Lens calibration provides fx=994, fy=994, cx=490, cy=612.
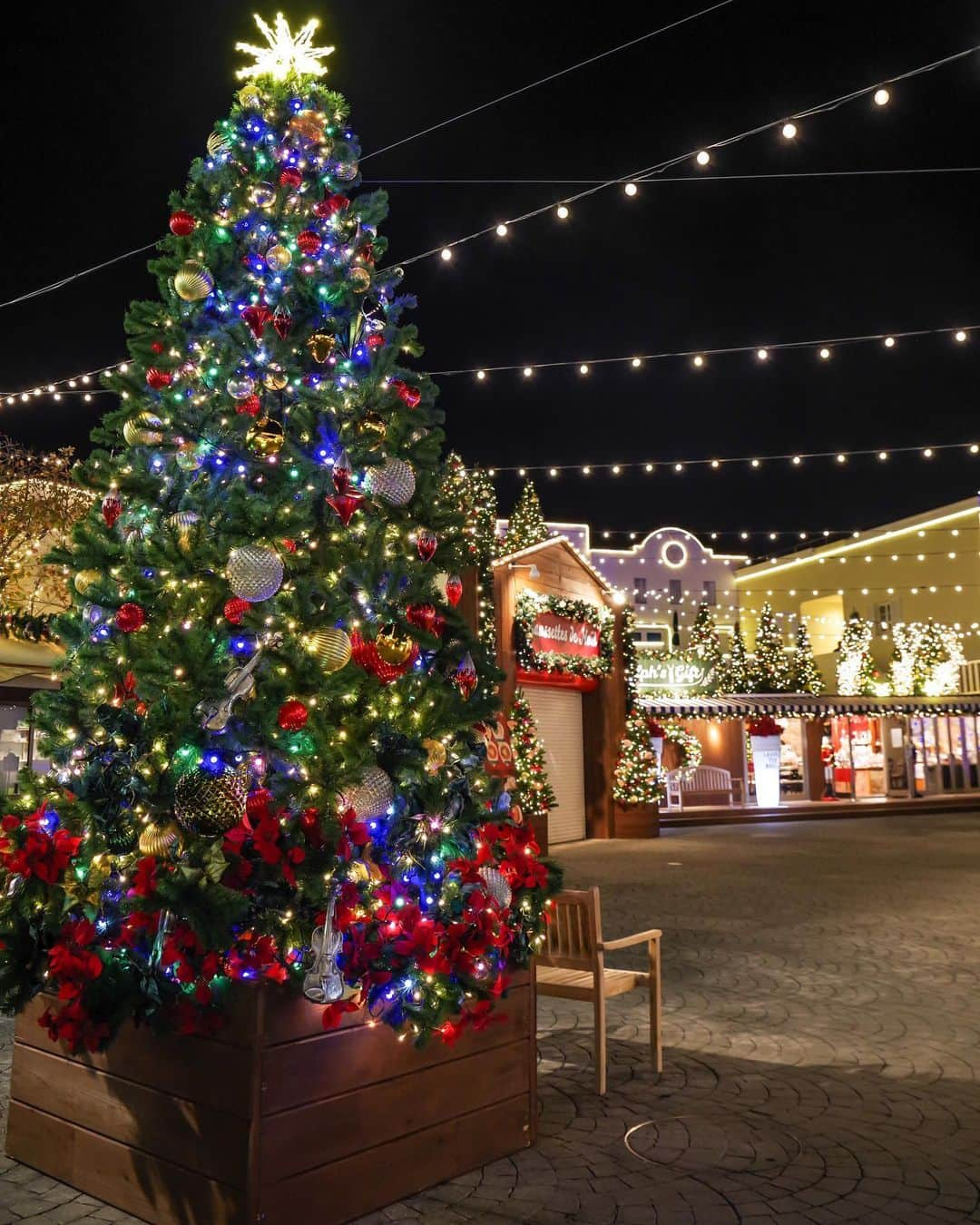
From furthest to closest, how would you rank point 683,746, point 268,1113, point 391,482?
point 683,746 < point 391,482 < point 268,1113

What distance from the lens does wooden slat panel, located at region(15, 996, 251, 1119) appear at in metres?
3.19

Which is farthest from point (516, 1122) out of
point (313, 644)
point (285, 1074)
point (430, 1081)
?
point (313, 644)

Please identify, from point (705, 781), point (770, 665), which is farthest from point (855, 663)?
point (705, 781)

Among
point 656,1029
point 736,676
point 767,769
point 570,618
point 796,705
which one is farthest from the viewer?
point 736,676

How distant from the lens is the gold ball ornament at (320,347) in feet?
13.8

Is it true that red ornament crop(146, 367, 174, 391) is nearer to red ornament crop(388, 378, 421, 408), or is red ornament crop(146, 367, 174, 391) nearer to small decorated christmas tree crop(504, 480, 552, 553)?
red ornament crop(388, 378, 421, 408)

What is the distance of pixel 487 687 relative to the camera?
14.5 ft

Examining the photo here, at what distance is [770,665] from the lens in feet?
88.9

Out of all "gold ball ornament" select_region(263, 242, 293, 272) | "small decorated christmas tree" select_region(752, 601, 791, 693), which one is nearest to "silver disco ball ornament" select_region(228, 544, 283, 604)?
"gold ball ornament" select_region(263, 242, 293, 272)

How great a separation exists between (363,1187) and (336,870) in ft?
3.50

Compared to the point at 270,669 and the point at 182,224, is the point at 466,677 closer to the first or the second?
the point at 270,669

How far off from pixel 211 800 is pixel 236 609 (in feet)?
2.33

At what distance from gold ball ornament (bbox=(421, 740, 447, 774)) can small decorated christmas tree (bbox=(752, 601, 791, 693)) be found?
23.9m

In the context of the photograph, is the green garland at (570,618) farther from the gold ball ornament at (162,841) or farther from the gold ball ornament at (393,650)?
the gold ball ornament at (162,841)
